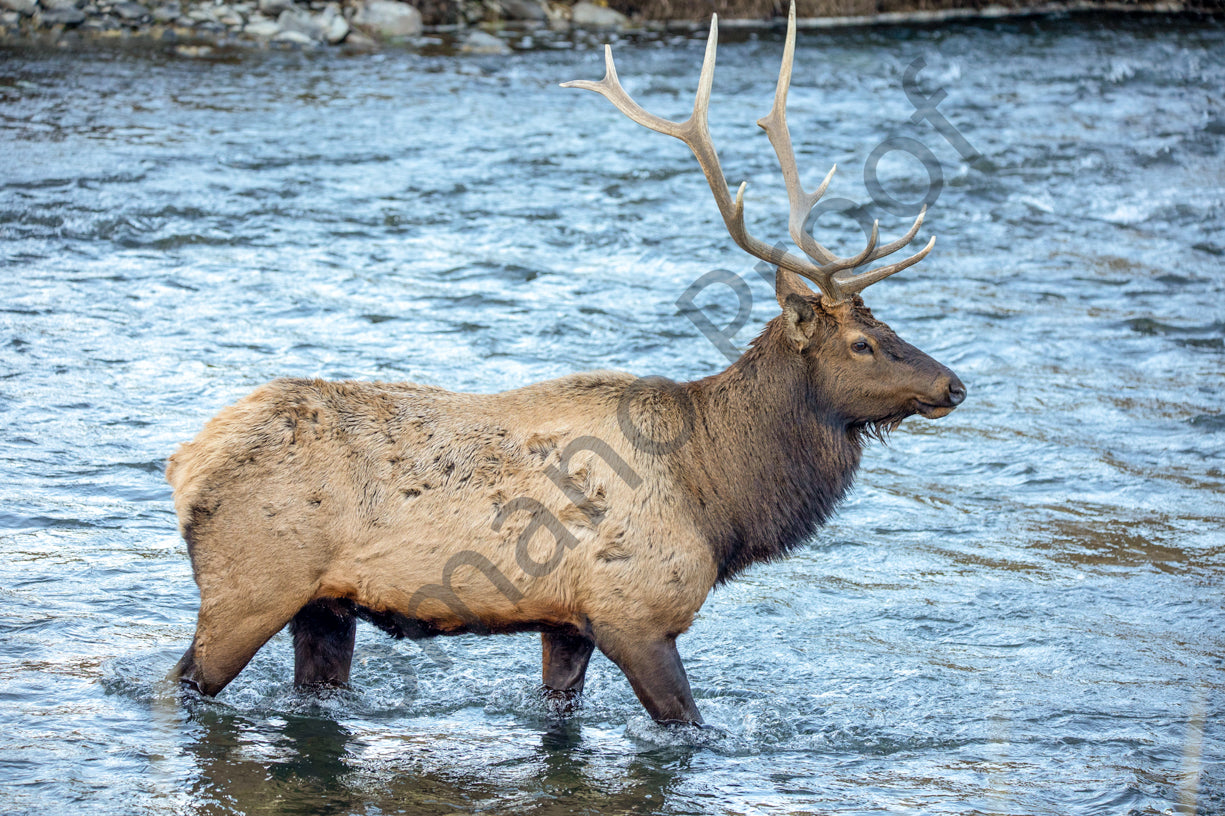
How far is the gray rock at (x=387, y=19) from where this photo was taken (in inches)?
792

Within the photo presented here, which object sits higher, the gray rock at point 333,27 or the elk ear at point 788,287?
the gray rock at point 333,27

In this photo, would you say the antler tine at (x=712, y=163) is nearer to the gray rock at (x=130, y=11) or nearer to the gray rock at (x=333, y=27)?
the gray rock at (x=333, y=27)

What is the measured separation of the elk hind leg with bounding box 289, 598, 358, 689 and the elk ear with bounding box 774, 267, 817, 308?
225 cm

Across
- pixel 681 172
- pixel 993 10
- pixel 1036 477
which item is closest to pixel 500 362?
pixel 1036 477

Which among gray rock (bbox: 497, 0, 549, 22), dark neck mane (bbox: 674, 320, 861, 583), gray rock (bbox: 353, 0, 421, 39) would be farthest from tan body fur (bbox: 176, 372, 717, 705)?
gray rock (bbox: 497, 0, 549, 22)

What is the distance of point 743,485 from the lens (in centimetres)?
550

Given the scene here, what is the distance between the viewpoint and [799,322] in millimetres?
5609

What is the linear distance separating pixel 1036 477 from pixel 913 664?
2.82 metres

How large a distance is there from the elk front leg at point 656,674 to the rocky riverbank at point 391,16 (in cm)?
1555

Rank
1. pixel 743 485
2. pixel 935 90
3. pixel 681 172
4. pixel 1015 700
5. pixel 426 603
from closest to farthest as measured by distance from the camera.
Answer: pixel 426 603 → pixel 743 485 → pixel 1015 700 → pixel 681 172 → pixel 935 90

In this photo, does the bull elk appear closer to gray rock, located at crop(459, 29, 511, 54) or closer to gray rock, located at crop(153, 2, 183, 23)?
gray rock, located at crop(459, 29, 511, 54)

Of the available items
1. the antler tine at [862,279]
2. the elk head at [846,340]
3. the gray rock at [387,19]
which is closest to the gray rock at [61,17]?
the gray rock at [387,19]

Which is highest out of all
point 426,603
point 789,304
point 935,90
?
point 935,90

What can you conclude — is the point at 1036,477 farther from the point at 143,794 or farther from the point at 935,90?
the point at 935,90
